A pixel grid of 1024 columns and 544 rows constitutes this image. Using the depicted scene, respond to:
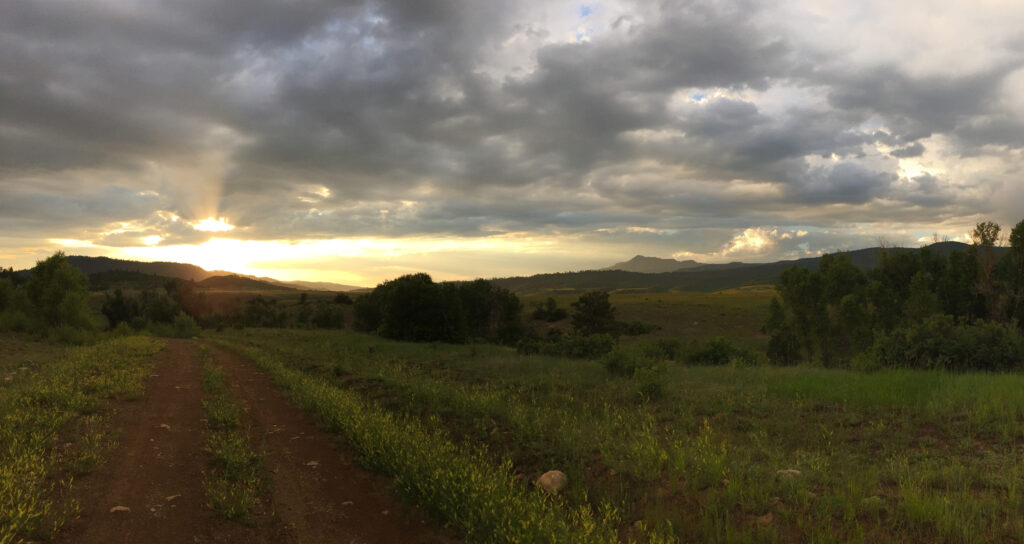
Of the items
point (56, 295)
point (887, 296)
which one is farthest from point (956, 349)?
point (56, 295)

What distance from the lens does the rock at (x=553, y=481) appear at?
24.8ft

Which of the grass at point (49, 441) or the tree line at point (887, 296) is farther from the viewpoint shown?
the tree line at point (887, 296)

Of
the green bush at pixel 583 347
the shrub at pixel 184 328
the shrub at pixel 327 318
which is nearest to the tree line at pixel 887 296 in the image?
the green bush at pixel 583 347

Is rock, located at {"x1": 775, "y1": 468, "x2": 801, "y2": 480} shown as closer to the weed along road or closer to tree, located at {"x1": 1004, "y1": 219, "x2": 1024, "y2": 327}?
the weed along road

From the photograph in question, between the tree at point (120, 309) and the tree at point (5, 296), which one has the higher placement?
the tree at point (5, 296)

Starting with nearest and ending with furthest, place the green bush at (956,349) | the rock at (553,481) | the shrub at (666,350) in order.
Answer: the rock at (553,481) < the green bush at (956,349) < the shrub at (666,350)

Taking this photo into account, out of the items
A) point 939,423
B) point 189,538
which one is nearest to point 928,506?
point 939,423

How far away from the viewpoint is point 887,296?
39281mm

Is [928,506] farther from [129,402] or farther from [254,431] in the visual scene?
[129,402]

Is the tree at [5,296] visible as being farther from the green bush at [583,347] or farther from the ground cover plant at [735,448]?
the green bush at [583,347]

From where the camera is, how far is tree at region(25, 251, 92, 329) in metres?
41.0

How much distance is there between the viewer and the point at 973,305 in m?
37.5

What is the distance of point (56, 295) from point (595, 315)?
188 ft

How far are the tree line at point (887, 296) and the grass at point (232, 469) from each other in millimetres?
34966
